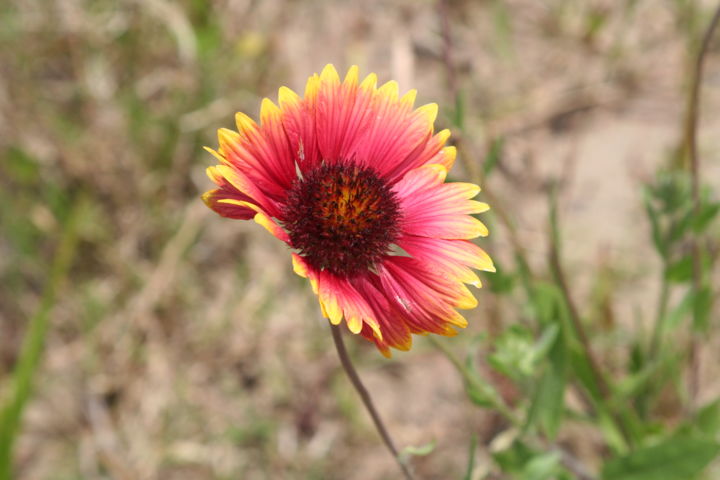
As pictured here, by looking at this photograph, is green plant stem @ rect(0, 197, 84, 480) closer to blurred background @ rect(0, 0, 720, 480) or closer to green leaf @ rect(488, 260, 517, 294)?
blurred background @ rect(0, 0, 720, 480)

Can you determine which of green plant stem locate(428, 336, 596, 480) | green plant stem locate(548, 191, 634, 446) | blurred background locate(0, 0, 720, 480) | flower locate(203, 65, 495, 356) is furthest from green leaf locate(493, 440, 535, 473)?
flower locate(203, 65, 495, 356)

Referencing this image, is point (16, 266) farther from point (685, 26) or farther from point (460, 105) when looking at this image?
point (685, 26)

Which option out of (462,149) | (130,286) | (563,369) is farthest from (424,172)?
(130,286)

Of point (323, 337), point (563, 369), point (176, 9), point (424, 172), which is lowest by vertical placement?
point (563, 369)

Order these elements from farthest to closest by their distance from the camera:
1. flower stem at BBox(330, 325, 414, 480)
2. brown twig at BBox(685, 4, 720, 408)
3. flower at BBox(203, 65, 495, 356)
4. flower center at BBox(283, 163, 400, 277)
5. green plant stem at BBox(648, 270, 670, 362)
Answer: green plant stem at BBox(648, 270, 670, 362), brown twig at BBox(685, 4, 720, 408), flower center at BBox(283, 163, 400, 277), flower at BBox(203, 65, 495, 356), flower stem at BBox(330, 325, 414, 480)

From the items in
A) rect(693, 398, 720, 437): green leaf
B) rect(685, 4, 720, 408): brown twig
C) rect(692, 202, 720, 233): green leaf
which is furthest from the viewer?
rect(693, 398, 720, 437): green leaf

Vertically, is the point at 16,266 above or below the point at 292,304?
above

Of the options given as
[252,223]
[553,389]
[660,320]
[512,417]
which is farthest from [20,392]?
[660,320]

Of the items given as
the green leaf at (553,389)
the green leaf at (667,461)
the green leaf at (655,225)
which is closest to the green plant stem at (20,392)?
A: the green leaf at (553,389)
